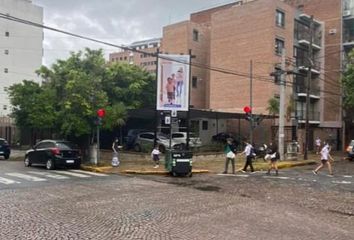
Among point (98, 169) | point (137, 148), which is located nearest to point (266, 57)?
point (137, 148)

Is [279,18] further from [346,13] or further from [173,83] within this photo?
[173,83]

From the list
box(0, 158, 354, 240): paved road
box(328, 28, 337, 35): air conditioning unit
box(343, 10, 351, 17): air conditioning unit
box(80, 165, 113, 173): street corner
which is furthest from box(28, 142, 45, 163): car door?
box(343, 10, 351, 17): air conditioning unit

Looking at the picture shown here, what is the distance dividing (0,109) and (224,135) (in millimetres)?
38122

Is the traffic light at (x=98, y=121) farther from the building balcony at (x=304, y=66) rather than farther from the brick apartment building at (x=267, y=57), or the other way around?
the building balcony at (x=304, y=66)

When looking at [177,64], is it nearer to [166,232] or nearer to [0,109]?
[166,232]

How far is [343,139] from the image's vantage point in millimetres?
52438

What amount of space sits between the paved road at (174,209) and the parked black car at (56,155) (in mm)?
4421

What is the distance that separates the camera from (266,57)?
4662 cm

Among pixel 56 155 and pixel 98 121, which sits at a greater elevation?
pixel 98 121

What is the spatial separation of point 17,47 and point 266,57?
38978 mm

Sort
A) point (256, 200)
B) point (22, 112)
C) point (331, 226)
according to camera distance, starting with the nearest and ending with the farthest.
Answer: point (331, 226) < point (256, 200) < point (22, 112)

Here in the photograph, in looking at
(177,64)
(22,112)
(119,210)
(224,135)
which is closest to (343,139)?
(224,135)

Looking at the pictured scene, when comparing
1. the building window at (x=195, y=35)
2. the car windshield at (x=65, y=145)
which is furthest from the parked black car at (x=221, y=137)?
the car windshield at (x=65, y=145)

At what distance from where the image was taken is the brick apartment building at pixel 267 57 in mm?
46281
